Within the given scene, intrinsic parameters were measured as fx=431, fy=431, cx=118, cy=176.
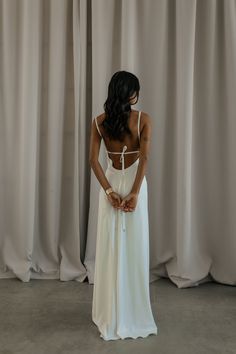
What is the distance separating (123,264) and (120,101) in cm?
94

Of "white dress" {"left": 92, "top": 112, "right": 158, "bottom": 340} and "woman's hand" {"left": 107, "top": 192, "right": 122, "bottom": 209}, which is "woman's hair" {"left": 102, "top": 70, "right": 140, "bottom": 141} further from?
"woman's hand" {"left": 107, "top": 192, "right": 122, "bottom": 209}

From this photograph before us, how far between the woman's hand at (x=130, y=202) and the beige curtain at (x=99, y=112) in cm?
106

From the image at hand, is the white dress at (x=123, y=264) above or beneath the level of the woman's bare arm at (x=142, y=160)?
beneath

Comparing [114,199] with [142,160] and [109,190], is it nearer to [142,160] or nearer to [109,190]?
[109,190]

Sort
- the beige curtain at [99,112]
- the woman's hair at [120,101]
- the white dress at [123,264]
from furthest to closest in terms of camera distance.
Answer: the beige curtain at [99,112], the white dress at [123,264], the woman's hair at [120,101]

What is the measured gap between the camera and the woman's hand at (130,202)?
2.44m

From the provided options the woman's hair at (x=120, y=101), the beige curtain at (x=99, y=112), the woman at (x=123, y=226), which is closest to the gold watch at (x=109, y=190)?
the woman at (x=123, y=226)

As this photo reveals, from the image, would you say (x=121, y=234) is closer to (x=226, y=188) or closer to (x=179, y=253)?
(x=179, y=253)

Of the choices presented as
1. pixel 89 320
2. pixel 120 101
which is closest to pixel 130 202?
pixel 120 101

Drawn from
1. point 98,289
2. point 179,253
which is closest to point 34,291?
point 98,289

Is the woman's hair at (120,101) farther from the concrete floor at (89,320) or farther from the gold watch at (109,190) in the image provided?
the concrete floor at (89,320)

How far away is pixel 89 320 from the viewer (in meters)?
2.81

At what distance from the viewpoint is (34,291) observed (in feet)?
10.9

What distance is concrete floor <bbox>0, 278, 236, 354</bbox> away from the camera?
245 cm
